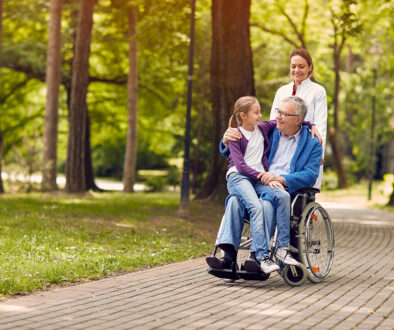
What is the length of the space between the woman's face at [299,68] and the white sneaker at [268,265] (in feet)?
6.64

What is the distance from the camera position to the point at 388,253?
36.2 feet

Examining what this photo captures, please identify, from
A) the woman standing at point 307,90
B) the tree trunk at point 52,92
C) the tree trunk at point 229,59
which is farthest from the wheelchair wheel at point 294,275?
the tree trunk at point 52,92

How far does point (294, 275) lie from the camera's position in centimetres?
767

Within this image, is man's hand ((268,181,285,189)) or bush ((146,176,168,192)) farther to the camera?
bush ((146,176,168,192))

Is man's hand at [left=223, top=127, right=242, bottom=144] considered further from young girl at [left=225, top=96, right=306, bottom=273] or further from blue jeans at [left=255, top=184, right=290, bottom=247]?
blue jeans at [left=255, top=184, right=290, bottom=247]

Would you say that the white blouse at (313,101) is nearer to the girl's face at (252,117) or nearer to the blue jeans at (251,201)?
the girl's face at (252,117)

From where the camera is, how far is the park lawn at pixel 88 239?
7.92 metres

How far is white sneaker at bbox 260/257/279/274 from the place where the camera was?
7.34m

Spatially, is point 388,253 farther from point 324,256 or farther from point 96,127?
point 96,127

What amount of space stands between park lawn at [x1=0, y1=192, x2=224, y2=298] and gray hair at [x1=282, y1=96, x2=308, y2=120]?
249 cm

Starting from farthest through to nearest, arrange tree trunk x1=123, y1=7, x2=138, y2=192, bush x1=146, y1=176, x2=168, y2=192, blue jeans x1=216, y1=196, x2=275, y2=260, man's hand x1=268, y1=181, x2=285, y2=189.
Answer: bush x1=146, y1=176, x2=168, y2=192 → tree trunk x1=123, y1=7, x2=138, y2=192 → man's hand x1=268, y1=181, x2=285, y2=189 → blue jeans x1=216, y1=196, x2=275, y2=260

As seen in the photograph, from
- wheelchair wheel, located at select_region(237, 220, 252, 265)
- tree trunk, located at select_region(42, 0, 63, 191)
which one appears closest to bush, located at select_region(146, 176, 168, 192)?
tree trunk, located at select_region(42, 0, 63, 191)

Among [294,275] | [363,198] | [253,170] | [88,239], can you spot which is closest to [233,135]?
[253,170]

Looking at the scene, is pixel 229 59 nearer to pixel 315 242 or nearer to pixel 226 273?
pixel 315 242
